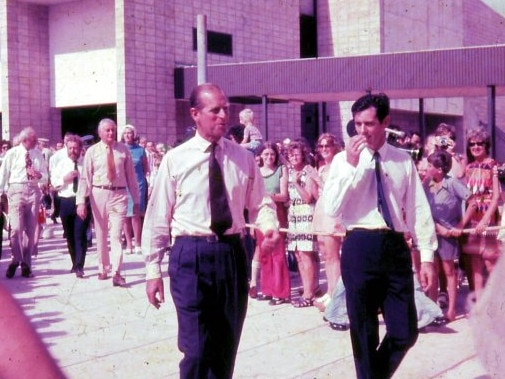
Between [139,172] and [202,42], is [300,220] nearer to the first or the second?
[202,42]

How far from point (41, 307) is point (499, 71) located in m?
15.3

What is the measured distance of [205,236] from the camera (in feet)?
16.0

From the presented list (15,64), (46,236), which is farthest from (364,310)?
(15,64)

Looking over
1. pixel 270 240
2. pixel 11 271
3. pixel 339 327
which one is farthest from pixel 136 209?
pixel 270 240

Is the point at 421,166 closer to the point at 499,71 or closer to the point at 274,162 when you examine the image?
the point at 274,162

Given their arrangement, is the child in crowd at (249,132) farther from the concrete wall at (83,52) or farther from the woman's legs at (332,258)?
the concrete wall at (83,52)

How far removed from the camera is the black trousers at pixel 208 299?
15.7 ft

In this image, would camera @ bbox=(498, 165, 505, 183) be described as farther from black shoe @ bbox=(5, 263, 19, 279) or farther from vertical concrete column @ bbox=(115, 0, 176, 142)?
vertical concrete column @ bbox=(115, 0, 176, 142)

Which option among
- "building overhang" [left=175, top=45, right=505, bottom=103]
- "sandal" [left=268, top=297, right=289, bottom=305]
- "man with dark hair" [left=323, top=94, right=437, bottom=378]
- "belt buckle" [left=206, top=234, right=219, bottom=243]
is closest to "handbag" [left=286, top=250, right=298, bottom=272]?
"sandal" [left=268, top=297, right=289, bottom=305]

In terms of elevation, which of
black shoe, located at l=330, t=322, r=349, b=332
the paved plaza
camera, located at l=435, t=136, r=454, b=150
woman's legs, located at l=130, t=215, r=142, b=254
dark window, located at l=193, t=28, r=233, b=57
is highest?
dark window, located at l=193, t=28, r=233, b=57

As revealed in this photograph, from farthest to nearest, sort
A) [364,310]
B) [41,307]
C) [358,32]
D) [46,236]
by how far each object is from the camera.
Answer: [358,32]
[46,236]
[41,307]
[364,310]

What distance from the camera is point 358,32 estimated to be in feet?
108

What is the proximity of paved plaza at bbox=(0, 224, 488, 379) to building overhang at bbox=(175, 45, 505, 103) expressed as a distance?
44.2ft

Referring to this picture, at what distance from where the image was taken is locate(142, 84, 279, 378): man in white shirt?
4.79 metres
